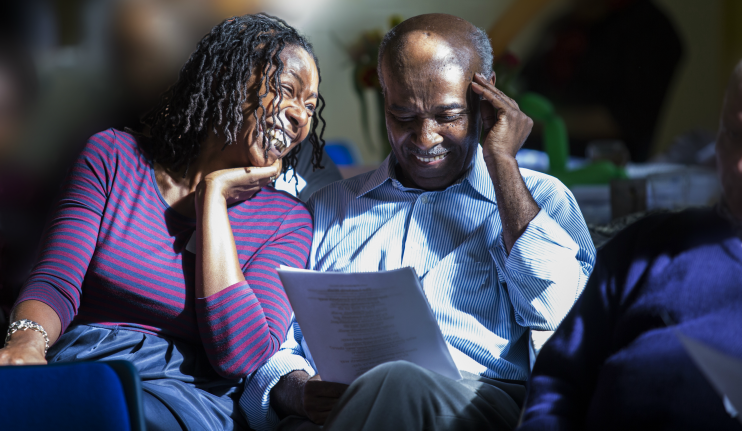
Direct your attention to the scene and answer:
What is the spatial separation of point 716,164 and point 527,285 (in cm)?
42

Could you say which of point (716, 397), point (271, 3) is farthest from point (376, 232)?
point (271, 3)

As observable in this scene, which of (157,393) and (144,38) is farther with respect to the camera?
(144,38)

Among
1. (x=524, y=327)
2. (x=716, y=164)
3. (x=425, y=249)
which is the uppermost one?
(x=716, y=164)

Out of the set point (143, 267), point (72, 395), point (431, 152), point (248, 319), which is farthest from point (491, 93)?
point (72, 395)

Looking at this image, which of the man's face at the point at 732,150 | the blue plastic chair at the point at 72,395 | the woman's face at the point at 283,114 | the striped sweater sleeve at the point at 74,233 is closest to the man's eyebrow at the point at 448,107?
the woman's face at the point at 283,114

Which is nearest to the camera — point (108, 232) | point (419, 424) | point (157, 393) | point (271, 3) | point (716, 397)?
point (716, 397)

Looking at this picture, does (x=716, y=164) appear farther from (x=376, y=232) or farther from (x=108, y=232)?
(x=108, y=232)

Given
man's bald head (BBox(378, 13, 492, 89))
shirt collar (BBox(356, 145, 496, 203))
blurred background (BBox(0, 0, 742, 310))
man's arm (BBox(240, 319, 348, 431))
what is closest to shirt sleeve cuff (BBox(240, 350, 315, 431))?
man's arm (BBox(240, 319, 348, 431))

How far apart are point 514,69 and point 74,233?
355cm

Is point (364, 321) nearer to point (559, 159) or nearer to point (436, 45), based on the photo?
point (436, 45)

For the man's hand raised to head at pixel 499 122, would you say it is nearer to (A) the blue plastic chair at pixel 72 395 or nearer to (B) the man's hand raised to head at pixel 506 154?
(B) the man's hand raised to head at pixel 506 154

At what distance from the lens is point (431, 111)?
134cm

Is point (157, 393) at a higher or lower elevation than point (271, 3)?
lower

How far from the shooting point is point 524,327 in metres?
1.29
